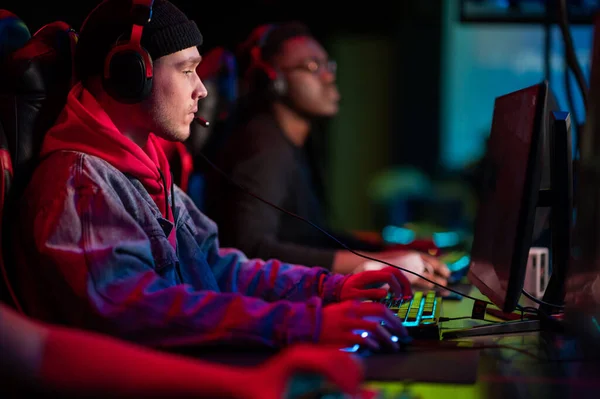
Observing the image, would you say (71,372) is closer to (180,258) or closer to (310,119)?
(180,258)

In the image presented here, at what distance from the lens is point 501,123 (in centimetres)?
144

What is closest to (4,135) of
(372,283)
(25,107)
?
(25,107)

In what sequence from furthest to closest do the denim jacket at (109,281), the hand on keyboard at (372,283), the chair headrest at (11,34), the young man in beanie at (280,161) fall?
the young man in beanie at (280,161)
the hand on keyboard at (372,283)
the chair headrest at (11,34)
the denim jacket at (109,281)

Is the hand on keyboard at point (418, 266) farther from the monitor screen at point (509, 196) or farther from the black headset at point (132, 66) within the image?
the black headset at point (132, 66)

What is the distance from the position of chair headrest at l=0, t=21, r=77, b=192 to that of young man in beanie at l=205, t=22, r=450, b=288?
34.3 inches

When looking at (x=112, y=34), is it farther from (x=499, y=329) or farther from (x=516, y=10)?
(x=516, y=10)

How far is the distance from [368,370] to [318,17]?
5575mm

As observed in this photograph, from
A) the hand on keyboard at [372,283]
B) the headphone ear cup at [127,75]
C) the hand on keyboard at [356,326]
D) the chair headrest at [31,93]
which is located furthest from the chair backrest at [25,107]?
the hand on keyboard at [372,283]

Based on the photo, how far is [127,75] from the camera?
48.3 inches

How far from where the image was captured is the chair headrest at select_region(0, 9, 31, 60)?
1250mm

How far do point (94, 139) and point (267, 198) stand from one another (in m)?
0.99

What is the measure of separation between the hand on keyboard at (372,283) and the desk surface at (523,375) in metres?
0.25

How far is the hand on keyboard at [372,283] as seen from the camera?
1.43 meters

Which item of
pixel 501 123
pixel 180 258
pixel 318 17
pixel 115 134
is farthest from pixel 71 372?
pixel 318 17
